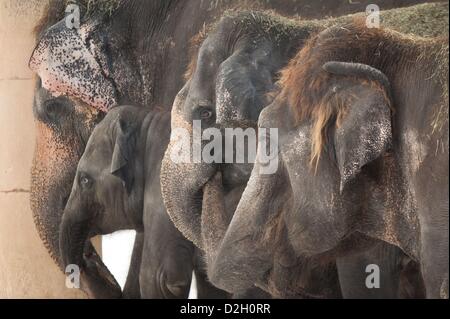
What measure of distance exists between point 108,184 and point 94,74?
0.66m

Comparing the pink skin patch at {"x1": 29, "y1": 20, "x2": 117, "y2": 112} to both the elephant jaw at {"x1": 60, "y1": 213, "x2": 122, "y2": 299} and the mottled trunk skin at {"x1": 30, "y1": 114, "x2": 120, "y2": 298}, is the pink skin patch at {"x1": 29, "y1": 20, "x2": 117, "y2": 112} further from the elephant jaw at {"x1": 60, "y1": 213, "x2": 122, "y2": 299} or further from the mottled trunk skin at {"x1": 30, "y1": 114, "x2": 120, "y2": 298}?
the elephant jaw at {"x1": 60, "y1": 213, "x2": 122, "y2": 299}

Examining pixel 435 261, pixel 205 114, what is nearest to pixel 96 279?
pixel 205 114

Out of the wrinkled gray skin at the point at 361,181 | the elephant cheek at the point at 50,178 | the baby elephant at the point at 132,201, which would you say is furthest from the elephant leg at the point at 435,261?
the elephant cheek at the point at 50,178

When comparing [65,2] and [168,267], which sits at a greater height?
[65,2]

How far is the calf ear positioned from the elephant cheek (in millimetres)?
761

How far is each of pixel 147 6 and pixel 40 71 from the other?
53cm

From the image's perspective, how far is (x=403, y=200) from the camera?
3.89m

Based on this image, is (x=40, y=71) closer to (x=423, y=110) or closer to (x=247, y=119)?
(x=247, y=119)

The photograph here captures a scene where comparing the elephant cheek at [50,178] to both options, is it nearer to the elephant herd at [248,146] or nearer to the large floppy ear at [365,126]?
the elephant herd at [248,146]

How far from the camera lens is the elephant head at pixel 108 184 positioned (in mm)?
5352

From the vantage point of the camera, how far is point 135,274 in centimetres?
592

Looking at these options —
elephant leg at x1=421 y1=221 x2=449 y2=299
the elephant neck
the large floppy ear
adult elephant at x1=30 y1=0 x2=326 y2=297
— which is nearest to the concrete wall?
adult elephant at x1=30 y1=0 x2=326 y2=297

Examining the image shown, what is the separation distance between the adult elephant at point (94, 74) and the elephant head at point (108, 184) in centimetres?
25

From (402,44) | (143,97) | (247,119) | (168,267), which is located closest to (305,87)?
(402,44)
